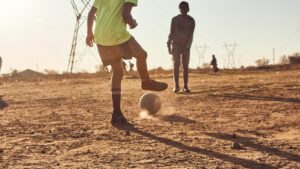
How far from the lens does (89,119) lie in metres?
6.91

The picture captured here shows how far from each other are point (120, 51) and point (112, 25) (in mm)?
315

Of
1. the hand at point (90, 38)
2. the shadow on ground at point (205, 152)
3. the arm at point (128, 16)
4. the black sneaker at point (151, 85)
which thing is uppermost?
the arm at point (128, 16)

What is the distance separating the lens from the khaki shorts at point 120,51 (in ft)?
20.6

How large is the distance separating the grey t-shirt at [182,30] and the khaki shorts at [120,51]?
17.4 feet

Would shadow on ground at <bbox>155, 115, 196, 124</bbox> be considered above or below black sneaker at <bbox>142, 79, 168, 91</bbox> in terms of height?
below

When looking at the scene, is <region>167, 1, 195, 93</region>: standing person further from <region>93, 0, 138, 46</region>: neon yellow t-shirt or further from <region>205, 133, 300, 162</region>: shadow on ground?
<region>205, 133, 300, 162</region>: shadow on ground

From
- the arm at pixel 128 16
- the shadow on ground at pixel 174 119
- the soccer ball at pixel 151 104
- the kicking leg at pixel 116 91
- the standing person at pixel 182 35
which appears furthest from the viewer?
the standing person at pixel 182 35

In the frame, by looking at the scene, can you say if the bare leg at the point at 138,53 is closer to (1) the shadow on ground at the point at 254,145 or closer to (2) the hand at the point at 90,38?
(2) the hand at the point at 90,38

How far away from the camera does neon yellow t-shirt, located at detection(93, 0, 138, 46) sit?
247 inches

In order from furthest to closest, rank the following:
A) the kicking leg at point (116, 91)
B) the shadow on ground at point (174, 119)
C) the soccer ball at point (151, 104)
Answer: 1. the soccer ball at point (151, 104)
2. the shadow on ground at point (174, 119)
3. the kicking leg at point (116, 91)

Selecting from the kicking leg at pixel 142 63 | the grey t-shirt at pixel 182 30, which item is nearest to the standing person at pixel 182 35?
the grey t-shirt at pixel 182 30

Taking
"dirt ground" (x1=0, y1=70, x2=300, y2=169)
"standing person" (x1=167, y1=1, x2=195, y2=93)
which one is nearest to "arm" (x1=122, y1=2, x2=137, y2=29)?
"dirt ground" (x1=0, y1=70, x2=300, y2=169)

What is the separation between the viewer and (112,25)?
630cm

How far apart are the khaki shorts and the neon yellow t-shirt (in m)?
0.05
